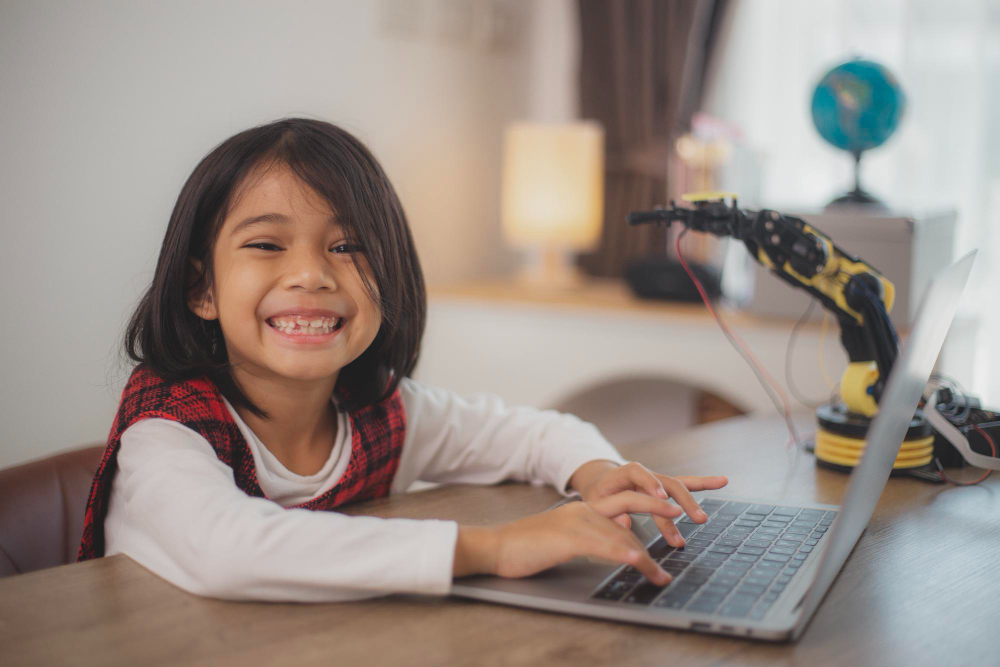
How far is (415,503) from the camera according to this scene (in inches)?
39.7

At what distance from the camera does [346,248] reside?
3.19 feet

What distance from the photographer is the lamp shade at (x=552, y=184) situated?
2.56m

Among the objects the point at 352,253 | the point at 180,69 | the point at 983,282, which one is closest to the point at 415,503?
the point at 352,253

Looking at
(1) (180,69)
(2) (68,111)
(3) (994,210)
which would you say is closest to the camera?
(2) (68,111)

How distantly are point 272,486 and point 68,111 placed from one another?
1.08 meters

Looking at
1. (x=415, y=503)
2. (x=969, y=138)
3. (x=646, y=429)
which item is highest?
(x=969, y=138)

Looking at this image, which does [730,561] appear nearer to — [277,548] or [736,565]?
[736,565]

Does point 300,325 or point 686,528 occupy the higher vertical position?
point 300,325

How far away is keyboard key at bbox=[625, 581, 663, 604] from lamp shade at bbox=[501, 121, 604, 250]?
6.33 feet

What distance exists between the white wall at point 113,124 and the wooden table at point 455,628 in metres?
0.76

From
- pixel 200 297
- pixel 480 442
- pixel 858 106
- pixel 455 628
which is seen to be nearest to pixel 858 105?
pixel 858 106

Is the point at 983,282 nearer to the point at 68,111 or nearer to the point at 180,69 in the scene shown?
the point at 180,69

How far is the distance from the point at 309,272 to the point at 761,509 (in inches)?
19.4

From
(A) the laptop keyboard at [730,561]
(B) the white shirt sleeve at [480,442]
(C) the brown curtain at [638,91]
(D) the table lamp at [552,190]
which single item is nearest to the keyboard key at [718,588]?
(A) the laptop keyboard at [730,561]
